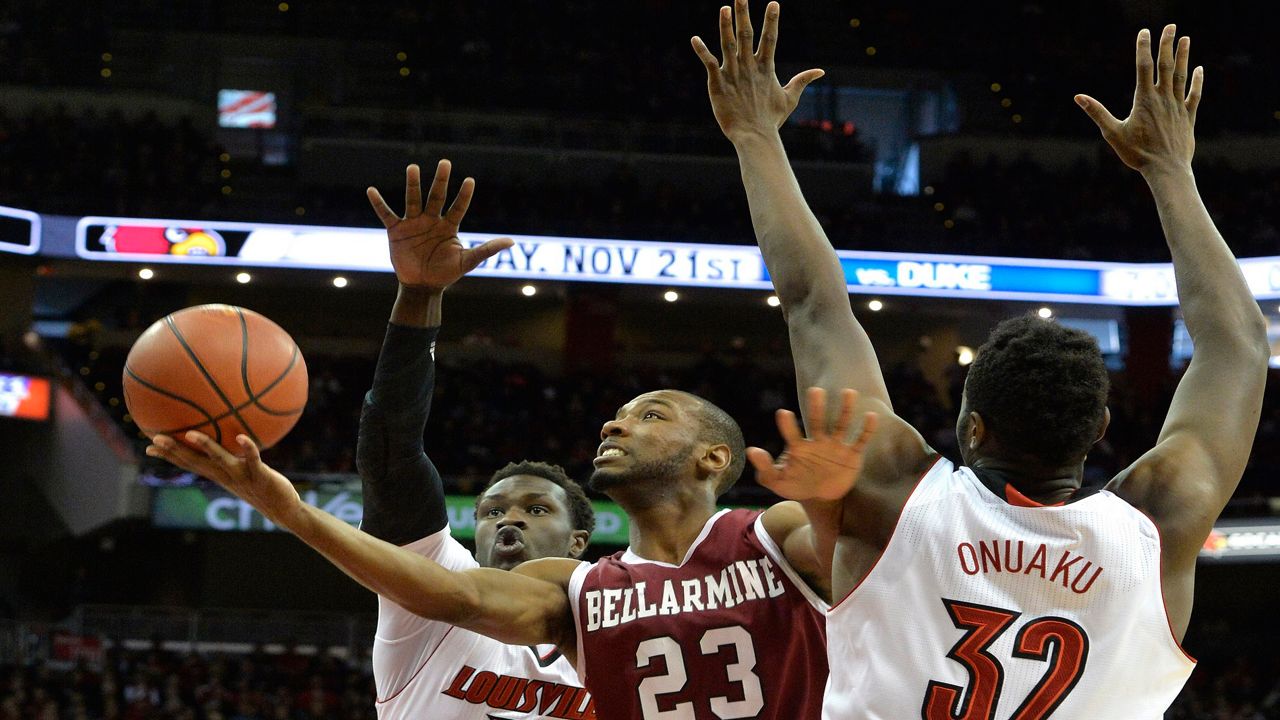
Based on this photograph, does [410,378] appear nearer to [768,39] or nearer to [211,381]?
[211,381]

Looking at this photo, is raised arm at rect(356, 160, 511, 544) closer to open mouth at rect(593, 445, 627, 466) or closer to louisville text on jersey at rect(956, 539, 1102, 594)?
open mouth at rect(593, 445, 627, 466)

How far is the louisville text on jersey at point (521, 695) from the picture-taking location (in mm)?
4508

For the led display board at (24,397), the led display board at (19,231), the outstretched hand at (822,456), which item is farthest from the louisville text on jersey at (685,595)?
the led display board at (24,397)

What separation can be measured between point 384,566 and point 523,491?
80.5 inches

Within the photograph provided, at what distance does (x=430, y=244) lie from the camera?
3.93 meters

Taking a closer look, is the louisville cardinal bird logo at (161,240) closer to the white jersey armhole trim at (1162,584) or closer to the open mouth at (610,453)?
the open mouth at (610,453)

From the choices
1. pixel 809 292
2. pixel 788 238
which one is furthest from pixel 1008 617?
pixel 788 238

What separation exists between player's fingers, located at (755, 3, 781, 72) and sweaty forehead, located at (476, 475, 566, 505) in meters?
2.25

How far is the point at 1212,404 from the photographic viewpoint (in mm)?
2809

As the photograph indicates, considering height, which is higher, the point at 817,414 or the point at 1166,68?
the point at 1166,68

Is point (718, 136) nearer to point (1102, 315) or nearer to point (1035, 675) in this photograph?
point (1102, 315)

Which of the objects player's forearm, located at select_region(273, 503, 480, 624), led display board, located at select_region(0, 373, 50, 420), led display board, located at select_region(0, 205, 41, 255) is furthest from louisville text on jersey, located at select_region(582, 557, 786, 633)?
led display board, located at select_region(0, 373, 50, 420)

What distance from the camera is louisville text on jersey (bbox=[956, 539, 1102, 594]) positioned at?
2.57m

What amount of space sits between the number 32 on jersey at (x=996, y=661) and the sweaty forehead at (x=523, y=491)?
268 centimetres
